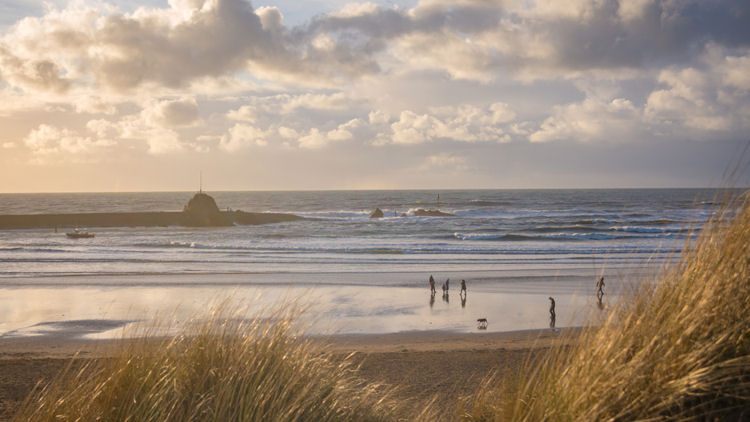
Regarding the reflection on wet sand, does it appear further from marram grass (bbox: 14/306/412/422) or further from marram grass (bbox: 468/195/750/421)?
marram grass (bbox: 468/195/750/421)

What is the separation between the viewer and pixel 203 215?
2339 inches

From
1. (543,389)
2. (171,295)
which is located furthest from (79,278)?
(543,389)

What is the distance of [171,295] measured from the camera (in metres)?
19.1

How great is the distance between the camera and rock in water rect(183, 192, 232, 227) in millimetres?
58906

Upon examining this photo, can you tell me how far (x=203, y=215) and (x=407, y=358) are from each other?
5236 centimetres

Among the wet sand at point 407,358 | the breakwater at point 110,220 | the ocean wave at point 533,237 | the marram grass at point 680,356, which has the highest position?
the marram grass at point 680,356

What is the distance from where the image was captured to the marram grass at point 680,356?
8.86 feet

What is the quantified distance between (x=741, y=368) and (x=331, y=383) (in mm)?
2987

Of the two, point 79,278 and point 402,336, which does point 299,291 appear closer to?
point 402,336

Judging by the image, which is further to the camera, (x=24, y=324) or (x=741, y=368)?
(x=24, y=324)

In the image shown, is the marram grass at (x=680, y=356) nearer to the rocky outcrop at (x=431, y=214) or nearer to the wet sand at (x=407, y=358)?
the wet sand at (x=407, y=358)

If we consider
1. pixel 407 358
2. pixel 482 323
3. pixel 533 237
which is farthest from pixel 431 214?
pixel 407 358

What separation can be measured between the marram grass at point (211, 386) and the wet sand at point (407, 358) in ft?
11.4

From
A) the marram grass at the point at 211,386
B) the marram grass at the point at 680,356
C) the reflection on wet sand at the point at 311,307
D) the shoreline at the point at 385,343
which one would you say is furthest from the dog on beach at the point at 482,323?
the marram grass at the point at 680,356
